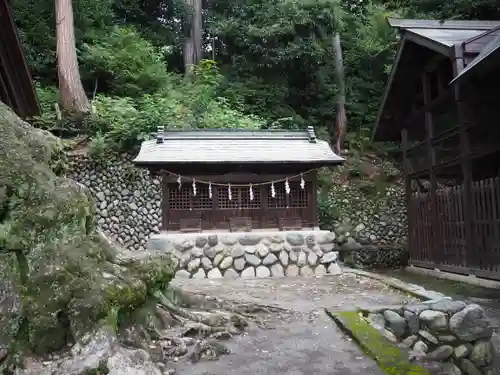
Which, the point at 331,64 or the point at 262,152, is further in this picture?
the point at 331,64

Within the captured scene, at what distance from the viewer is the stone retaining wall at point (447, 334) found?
6.22 m

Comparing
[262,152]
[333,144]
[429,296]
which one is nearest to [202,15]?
[333,144]

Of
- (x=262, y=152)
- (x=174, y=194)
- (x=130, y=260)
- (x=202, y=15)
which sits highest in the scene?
(x=202, y=15)

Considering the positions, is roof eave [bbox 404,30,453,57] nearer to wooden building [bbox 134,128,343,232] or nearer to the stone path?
wooden building [bbox 134,128,343,232]

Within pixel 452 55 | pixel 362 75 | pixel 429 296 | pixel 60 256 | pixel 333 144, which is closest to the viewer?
pixel 60 256

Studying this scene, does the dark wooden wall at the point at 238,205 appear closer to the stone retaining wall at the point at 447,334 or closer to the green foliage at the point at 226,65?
the green foliage at the point at 226,65

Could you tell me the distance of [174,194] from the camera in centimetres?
1271

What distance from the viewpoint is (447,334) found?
21.0 feet

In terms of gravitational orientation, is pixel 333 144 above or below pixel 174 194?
above

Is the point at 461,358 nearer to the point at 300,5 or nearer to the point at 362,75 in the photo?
the point at 300,5

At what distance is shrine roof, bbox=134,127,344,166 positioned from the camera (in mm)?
12188

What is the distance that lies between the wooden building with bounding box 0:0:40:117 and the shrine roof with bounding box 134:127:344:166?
290cm

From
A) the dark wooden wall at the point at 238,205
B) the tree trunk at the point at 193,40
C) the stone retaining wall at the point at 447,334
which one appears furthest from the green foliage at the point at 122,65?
the stone retaining wall at the point at 447,334

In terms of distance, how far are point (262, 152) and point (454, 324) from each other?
24.5ft
